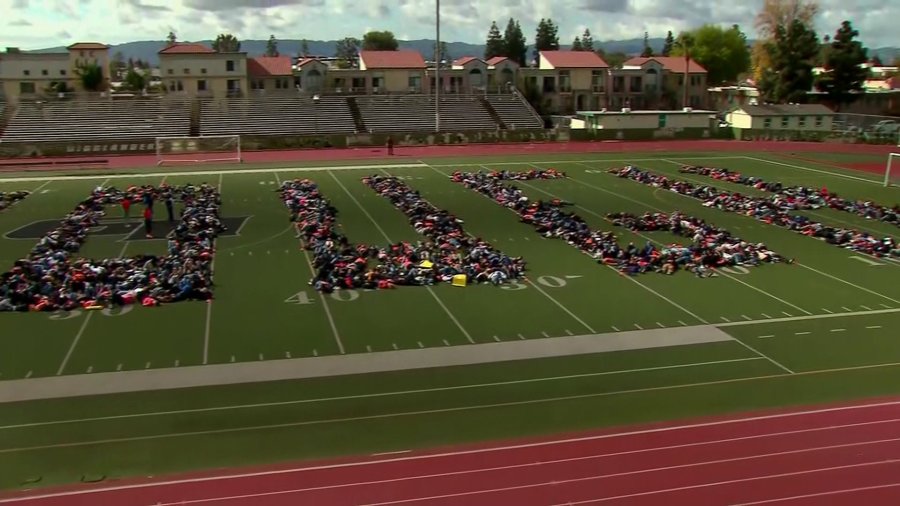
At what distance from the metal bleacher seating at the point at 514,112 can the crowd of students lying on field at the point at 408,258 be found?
1611 inches

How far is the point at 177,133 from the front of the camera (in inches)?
2259

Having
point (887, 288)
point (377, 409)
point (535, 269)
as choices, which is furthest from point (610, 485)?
point (887, 288)

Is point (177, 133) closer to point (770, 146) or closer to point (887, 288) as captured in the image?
point (770, 146)

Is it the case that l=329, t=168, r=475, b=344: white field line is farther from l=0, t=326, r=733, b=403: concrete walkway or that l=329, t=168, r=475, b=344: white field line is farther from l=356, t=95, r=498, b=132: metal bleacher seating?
l=356, t=95, r=498, b=132: metal bleacher seating

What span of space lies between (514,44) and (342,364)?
124 metres

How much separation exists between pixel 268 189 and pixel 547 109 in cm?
5158

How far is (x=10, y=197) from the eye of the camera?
30.2 metres

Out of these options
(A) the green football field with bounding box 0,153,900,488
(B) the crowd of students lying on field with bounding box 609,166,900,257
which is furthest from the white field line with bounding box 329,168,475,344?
(B) the crowd of students lying on field with bounding box 609,166,900,257

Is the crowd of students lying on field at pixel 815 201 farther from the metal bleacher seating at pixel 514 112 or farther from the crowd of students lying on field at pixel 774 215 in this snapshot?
the metal bleacher seating at pixel 514 112

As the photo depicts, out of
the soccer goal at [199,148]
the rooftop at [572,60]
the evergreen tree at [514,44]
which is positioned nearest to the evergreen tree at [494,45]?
the evergreen tree at [514,44]

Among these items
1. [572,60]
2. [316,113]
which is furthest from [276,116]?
[572,60]

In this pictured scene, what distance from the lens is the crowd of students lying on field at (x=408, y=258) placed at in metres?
19.0

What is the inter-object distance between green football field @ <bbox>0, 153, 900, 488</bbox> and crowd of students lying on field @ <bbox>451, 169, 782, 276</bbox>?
0.53m

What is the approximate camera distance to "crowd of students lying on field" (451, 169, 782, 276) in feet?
68.1
